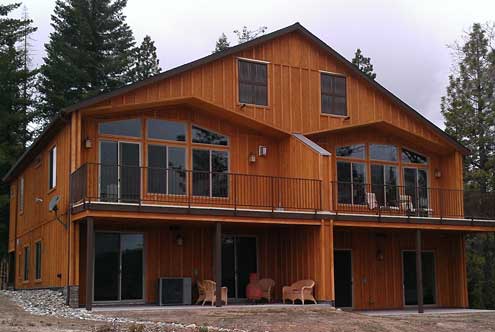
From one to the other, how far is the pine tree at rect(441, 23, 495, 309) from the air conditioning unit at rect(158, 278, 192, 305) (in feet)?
53.6

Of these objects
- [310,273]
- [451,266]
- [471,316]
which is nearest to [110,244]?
[310,273]

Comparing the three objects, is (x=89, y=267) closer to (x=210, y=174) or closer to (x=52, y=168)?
(x=210, y=174)

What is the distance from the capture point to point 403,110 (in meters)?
24.4

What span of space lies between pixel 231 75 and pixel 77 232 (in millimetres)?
6489

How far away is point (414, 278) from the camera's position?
24.7 m

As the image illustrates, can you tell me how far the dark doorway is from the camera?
912 inches

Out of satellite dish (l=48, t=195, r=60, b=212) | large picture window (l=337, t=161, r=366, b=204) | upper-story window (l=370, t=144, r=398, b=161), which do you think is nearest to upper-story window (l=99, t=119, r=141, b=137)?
satellite dish (l=48, t=195, r=60, b=212)

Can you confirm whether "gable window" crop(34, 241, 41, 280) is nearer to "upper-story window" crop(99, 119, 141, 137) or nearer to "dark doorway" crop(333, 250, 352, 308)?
"upper-story window" crop(99, 119, 141, 137)

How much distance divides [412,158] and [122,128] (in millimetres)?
10420

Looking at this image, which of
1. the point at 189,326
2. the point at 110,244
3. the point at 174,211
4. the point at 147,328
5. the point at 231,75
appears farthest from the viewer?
the point at 231,75

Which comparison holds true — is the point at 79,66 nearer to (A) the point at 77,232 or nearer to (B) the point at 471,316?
(A) the point at 77,232

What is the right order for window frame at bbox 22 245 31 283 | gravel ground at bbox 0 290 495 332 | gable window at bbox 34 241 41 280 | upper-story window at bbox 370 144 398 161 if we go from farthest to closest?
window frame at bbox 22 245 31 283
upper-story window at bbox 370 144 398 161
gable window at bbox 34 241 41 280
gravel ground at bbox 0 290 495 332

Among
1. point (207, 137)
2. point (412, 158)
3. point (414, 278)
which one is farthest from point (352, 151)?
point (207, 137)

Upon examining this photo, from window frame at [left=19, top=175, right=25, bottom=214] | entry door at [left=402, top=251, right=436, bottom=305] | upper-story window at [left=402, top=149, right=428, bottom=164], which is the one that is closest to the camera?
entry door at [left=402, top=251, right=436, bottom=305]
